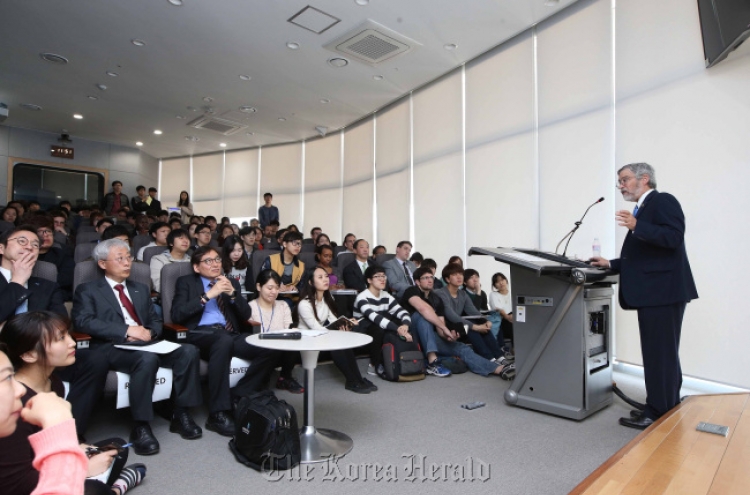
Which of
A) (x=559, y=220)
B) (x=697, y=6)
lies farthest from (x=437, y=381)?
(x=697, y=6)

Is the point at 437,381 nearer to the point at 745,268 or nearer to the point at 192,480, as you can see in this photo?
the point at 192,480

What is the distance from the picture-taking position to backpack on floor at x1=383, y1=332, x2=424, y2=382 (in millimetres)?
3895

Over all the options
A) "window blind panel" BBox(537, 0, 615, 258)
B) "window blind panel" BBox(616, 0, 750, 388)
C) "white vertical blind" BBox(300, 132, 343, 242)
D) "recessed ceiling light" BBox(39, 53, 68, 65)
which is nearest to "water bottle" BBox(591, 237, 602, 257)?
"window blind panel" BBox(537, 0, 615, 258)

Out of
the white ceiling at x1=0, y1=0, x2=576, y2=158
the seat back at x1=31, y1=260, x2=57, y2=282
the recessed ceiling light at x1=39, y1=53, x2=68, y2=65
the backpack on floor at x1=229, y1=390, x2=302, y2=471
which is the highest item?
the recessed ceiling light at x1=39, y1=53, x2=68, y2=65

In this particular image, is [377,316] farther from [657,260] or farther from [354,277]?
[657,260]

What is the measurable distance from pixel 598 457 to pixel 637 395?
5.01ft

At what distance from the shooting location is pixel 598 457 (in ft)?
8.02

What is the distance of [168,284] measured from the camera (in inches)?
125

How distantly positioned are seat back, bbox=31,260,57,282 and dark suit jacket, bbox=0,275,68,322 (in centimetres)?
19

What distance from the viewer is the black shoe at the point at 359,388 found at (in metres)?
3.59

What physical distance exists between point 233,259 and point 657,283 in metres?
3.66

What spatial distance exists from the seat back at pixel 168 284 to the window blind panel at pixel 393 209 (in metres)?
4.97

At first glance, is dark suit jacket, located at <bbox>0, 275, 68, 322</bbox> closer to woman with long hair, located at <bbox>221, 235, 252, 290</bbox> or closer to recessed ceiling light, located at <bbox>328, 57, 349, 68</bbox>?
woman with long hair, located at <bbox>221, 235, 252, 290</bbox>

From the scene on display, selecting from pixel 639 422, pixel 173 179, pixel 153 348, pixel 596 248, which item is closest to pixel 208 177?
pixel 173 179
